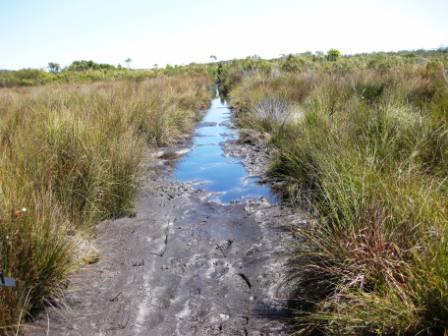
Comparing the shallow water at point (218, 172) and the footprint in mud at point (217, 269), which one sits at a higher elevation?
the shallow water at point (218, 172)

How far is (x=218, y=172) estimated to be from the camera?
7000mm

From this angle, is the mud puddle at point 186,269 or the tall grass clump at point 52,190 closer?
the tall grass clump at point 52,190

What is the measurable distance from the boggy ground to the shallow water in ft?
1.71

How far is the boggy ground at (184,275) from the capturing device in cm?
284

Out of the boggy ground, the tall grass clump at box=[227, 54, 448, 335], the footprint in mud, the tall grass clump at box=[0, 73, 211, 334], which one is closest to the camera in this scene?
the tall grass clump at box=[227, 54, 448, 335]

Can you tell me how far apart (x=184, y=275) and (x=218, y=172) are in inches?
141

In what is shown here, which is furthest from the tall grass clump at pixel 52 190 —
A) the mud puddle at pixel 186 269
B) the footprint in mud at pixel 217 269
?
the footprint in mud at pixel 217 269

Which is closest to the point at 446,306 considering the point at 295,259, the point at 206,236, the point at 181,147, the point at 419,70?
the point at 295,259

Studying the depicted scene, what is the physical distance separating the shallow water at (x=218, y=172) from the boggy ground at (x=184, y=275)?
20.6 inches

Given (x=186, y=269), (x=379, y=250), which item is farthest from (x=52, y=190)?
(x=379, y=250)

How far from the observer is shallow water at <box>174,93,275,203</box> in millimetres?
5816

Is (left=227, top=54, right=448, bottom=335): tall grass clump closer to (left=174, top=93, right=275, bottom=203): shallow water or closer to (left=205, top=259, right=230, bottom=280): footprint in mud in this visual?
(left=205, top=259, right=230, bottom=280): footprint in mud

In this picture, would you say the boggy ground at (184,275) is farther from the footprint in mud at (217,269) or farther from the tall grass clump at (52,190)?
the tall grass clump at (52,190)

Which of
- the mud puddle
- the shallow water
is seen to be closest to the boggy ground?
the mud puddle
